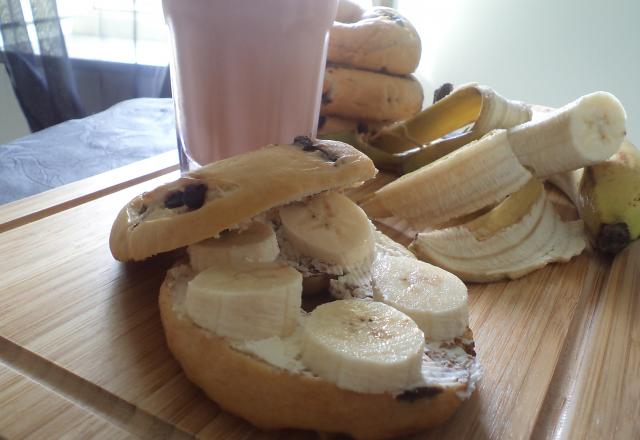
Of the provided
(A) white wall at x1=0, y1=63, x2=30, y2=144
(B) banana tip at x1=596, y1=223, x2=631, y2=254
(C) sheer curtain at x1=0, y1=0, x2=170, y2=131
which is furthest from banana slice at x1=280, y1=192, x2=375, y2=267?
(A) white wall at x1=0, y1=63, x2=30, y2=144

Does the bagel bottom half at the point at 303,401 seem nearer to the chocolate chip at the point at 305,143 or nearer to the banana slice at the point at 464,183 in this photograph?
the chocolate chip at the point at 305,143

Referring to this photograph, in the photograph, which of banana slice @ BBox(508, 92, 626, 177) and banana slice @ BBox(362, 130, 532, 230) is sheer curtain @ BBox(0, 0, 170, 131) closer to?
banana slice @ BBox(362, 130, 532, 230)

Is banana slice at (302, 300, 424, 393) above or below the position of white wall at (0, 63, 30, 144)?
above

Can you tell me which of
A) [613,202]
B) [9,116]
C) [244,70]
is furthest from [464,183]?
[9,116]

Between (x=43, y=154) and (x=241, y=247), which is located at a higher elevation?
(x=241, y=247)

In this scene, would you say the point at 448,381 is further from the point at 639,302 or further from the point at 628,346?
the point at 639,302

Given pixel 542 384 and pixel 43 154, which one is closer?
pixel 542 384

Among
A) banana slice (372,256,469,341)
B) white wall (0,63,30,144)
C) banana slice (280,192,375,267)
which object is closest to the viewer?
banana slice (372,256,469,341)

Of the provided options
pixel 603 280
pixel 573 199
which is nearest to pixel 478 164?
pixel 603 280
